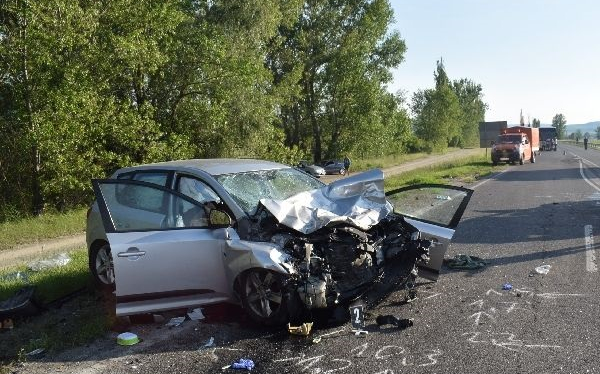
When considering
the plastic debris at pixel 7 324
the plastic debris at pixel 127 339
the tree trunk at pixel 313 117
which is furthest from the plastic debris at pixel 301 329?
the tree trunk at pixel 313 117

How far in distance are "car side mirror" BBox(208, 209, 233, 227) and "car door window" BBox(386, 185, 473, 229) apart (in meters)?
2.27

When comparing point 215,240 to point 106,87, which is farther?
point 106,87

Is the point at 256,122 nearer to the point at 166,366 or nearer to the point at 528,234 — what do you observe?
the point at 528,234

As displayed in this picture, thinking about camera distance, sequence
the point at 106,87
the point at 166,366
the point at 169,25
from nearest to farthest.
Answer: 1. the point at 166,366
2. the point at 106,87
3. the point at 169,25

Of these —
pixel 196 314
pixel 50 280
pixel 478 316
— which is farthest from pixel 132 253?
pixel 478 316

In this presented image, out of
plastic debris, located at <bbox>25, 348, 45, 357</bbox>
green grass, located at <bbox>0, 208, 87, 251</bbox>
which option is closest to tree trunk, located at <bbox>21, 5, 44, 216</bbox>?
green grass, located at <bbox>0, 208, 87, 251</bbox>

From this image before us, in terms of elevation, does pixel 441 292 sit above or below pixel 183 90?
below

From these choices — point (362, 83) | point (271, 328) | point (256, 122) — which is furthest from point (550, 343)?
point (362, 83)

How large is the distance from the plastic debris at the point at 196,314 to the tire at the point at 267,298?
0.64m

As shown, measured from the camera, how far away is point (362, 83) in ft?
128

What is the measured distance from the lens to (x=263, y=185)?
20.0ft

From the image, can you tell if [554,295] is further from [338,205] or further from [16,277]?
[16,277]

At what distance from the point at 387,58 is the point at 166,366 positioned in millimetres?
41353

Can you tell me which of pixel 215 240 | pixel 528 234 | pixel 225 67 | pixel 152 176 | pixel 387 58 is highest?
pixel 387 58
